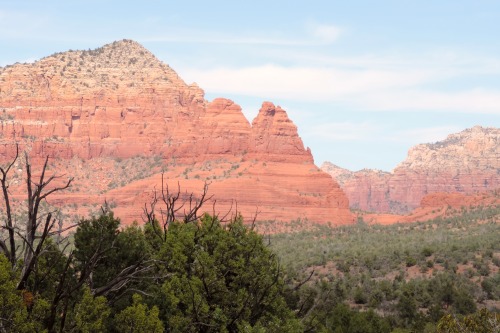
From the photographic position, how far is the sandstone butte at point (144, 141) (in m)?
147

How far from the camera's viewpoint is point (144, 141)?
178750 mm

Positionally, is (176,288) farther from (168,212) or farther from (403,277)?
(403,277)

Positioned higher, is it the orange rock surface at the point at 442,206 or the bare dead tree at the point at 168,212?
the bare dead tree at the point at 168,212

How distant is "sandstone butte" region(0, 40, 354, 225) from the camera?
147m

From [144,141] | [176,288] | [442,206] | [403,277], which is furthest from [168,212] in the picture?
[144,141]

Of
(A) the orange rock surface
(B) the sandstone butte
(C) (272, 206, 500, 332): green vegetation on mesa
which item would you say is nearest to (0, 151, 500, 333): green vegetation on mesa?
(C) (272, 206, 500, 332): green vegetation on mesa

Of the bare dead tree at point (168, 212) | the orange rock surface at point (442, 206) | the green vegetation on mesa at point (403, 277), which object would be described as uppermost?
the bare dead tree at point (168, 212)

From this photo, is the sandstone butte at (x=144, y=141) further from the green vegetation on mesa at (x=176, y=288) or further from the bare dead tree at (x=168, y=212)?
the green vegetation on mesa at (x=176, y=288)

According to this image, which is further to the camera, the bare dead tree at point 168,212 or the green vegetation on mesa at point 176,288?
the bare dead tree at point 168,212

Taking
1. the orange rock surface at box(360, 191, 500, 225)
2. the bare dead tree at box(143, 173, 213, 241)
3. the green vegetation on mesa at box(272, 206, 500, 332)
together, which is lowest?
the green vegetation on mesa at box(272, 206, 500, 332)

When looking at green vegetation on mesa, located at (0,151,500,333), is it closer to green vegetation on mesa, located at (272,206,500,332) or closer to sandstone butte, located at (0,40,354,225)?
green vegetation on mesa, located at (272,206,500,332)

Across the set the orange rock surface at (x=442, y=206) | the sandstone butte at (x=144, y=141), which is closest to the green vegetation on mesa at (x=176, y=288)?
the orange rock surface at (x=442, y=206)

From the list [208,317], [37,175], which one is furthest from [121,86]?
[208,317]

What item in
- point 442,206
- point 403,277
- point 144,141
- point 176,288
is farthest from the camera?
point 144,141
